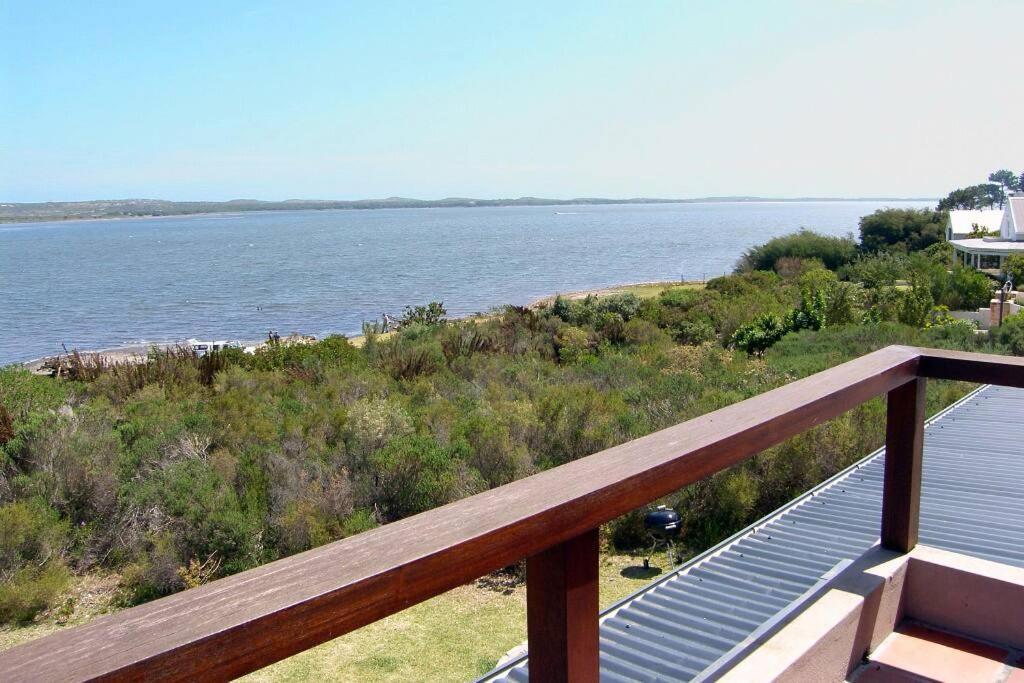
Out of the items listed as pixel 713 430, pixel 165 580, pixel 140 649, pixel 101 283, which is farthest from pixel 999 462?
pixel 101 283

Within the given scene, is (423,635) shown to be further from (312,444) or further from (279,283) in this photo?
(279,283)

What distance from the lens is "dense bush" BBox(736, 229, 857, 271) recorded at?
144 feet

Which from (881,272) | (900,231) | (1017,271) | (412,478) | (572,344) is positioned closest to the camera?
(412,478)

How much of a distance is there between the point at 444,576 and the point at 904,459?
206cm

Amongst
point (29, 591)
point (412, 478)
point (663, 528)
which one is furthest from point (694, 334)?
point (29, 591)

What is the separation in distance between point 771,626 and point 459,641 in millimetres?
4422

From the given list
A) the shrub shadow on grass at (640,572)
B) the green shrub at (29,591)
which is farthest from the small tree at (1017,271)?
the green shrub at (29,591)

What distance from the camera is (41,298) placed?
181 feet

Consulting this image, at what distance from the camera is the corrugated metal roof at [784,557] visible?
2930 millimetres

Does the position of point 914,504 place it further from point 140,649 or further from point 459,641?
point 459,641

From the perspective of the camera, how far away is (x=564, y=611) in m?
1.42

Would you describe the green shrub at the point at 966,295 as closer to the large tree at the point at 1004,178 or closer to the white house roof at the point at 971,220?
the white house roof at the point at 971,220

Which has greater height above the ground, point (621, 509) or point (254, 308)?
point (621, 509)

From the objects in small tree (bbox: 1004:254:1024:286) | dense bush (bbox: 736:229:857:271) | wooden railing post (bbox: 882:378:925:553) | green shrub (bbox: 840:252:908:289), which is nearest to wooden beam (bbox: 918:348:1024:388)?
wooden railing post (bbox: 882:378:925:553)
